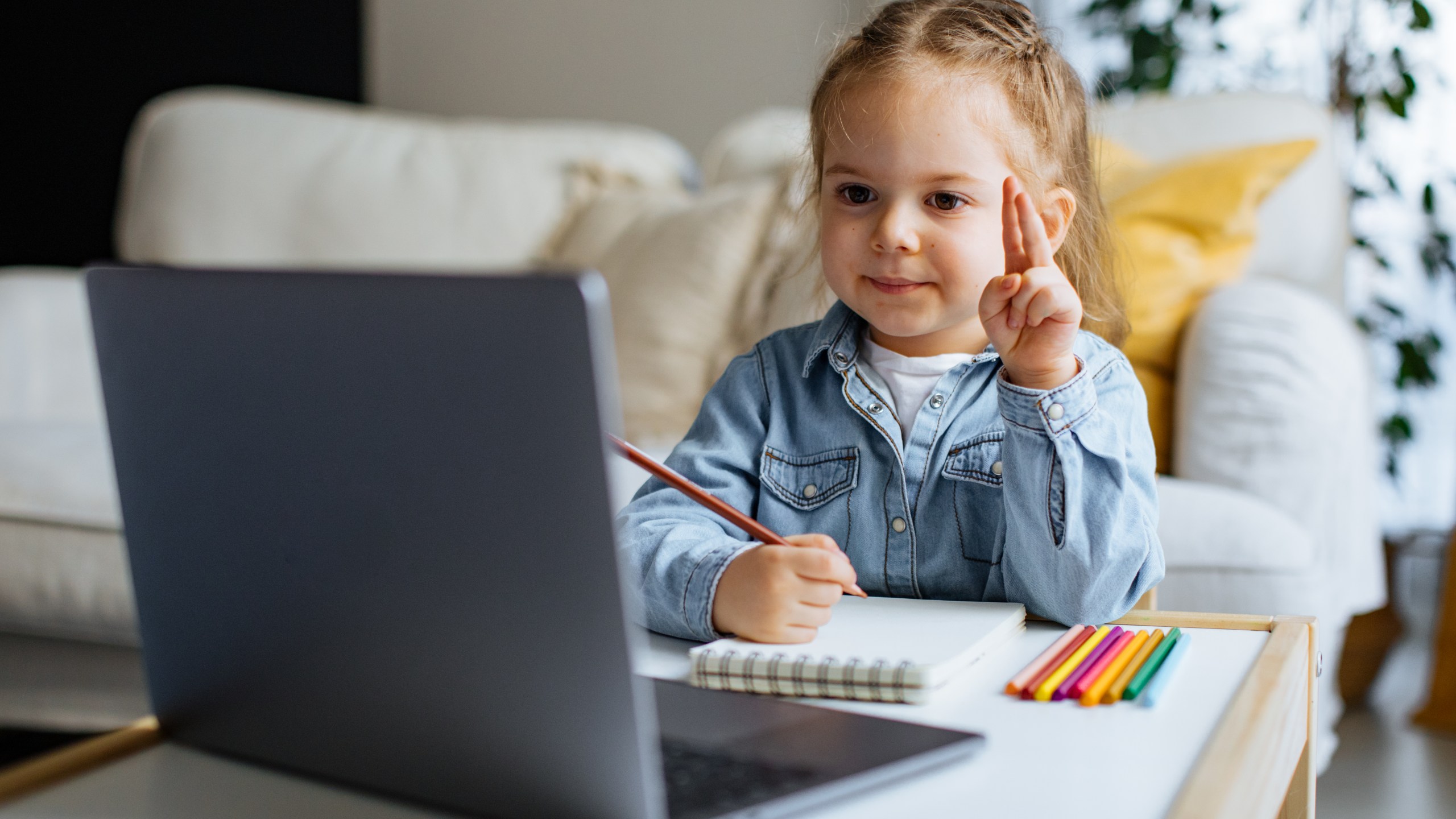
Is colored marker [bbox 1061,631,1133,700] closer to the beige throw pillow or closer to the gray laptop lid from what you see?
the gray laptop lid

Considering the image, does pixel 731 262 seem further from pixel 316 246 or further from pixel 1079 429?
pixel 1079 429

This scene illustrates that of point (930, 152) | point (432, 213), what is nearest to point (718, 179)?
point (432, 213)

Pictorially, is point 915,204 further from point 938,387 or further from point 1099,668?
point 1099,668

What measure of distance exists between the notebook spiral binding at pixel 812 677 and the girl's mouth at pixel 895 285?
29 centimetres

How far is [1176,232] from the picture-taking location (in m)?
1.44

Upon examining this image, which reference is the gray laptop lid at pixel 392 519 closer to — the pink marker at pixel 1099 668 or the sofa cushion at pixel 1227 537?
the pink marker at pixel 1099 668

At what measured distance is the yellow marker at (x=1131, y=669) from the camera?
1.71 feet

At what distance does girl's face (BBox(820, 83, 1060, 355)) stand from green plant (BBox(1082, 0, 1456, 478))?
53.8 inches

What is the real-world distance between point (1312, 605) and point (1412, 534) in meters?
1.12

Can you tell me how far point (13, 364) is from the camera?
1.88 m

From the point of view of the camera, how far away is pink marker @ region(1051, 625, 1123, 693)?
0.53m

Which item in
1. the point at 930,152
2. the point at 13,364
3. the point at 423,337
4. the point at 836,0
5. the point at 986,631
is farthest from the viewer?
the point at 836,0

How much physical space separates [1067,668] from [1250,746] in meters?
0.10

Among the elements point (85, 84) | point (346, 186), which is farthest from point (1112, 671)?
point (85, 84)
